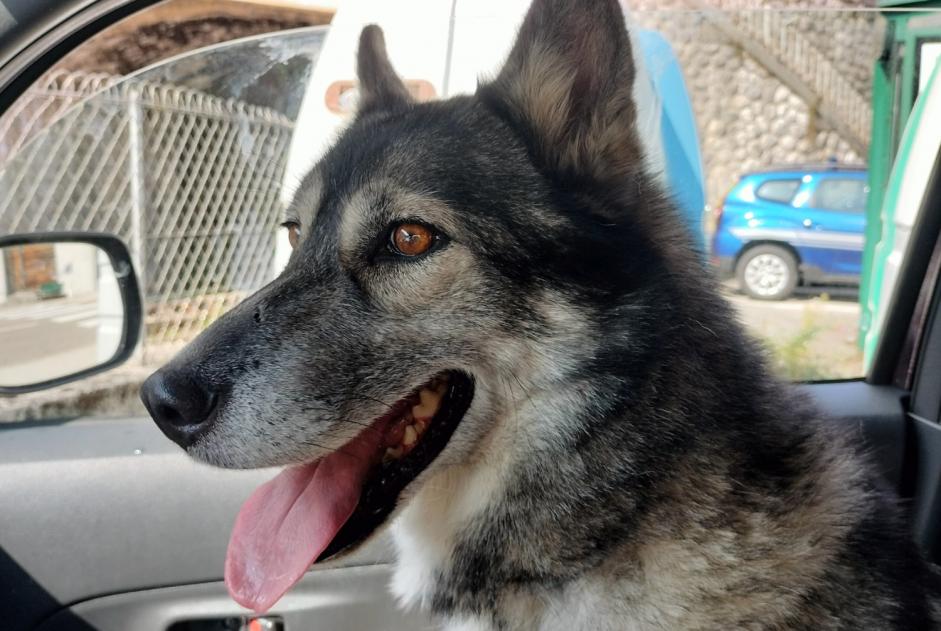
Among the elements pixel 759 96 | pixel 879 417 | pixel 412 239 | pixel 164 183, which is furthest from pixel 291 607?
pixel 759 96

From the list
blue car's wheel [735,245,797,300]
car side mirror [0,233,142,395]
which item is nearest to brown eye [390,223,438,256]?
car side mirror [0,233,142,395]

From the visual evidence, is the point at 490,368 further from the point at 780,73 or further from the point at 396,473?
the point at 780,73

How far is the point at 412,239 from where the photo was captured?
1.75m

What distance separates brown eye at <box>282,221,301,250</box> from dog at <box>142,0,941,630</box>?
261 mm

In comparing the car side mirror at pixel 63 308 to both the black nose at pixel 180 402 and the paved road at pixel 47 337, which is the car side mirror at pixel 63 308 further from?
the black nose at pixel 180 402

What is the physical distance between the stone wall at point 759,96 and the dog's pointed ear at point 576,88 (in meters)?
6.32

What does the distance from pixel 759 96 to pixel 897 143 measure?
3.95m

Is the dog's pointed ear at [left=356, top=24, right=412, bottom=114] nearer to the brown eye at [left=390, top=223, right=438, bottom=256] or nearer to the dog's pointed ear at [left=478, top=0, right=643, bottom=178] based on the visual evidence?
the dog's pointed ear at [left=478, top=0, right=643, bottom=178]

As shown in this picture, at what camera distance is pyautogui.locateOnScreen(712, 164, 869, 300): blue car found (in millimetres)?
6602

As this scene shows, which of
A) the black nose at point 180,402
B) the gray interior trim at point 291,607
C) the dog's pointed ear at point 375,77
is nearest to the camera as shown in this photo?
the black nose at point 180,402

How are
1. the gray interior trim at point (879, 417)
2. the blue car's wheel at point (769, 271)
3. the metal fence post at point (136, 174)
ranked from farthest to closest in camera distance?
the blue car's wheel at point (769, 271), the metal fence post at point (136, 174), the gray interior trim at point (879, 417)

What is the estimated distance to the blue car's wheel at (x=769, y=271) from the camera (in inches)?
245

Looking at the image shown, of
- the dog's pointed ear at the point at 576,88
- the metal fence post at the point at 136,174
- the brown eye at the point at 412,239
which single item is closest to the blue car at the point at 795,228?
the metal fence post at the point at 136,174

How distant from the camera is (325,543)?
1.67 meters
